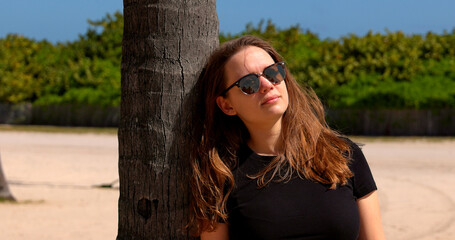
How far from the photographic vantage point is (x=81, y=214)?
7492mm

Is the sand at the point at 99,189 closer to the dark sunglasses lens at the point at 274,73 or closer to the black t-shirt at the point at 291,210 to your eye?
the black t-shirt at the point at 291,210

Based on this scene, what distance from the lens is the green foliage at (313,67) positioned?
1806 centimetres

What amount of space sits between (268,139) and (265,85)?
11.6 inches

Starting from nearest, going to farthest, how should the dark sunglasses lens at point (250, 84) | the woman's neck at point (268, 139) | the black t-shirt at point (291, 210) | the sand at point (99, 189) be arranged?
the black t-shirt at point (291, 210) < the dark sunglasses lens at point (250, 84) < the woman's neck at point (268, 139) < the sand at point (99, 189)

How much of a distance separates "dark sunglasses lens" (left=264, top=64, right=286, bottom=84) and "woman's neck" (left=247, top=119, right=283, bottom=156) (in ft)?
0.73

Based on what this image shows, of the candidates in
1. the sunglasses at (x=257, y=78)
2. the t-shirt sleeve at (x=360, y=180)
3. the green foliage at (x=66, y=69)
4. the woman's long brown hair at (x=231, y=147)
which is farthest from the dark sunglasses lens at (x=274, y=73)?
the green foliage at (x=66, y=69)

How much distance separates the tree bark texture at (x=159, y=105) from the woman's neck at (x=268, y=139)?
1.23 ft

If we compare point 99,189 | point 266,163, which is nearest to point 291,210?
point 266,163

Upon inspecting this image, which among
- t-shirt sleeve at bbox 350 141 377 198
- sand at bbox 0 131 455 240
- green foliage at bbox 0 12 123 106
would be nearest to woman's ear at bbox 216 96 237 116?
t-shirt sleeve at bbox 350 141 377 198

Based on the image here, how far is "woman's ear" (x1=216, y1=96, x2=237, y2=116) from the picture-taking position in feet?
8.88

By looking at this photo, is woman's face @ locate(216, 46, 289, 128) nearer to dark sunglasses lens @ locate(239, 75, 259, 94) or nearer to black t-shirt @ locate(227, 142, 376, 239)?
dark sunglasses lens @ locate(239, 75, 259, 94)

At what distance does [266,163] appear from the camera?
2615mm

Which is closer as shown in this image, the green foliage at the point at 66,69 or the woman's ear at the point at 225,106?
the woman's ear at the point at 225,106

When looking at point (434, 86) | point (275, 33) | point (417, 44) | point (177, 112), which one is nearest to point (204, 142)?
point (177, 112)
